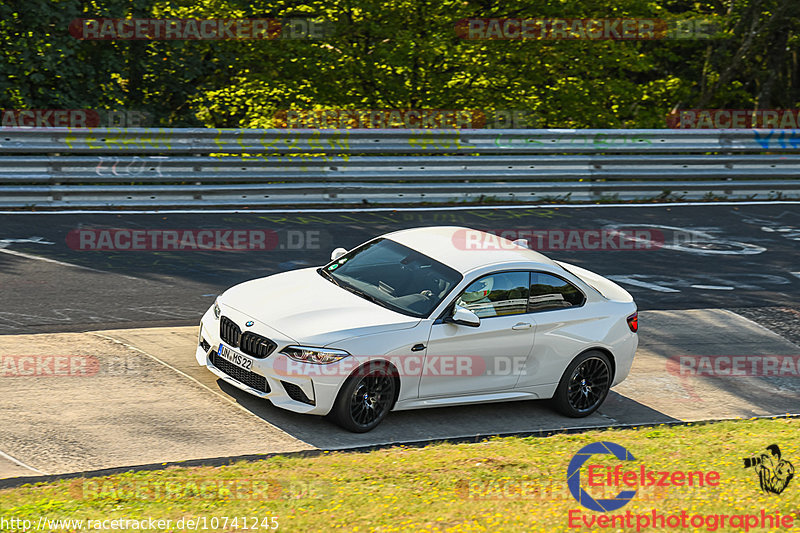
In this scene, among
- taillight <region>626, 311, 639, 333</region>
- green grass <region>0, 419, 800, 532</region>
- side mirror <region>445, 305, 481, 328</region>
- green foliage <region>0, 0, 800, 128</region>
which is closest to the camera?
green grass <region>0, 419, 800, 532</region>

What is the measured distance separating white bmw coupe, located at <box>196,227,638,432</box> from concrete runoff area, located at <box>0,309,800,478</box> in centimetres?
25

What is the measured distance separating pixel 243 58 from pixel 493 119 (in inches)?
202

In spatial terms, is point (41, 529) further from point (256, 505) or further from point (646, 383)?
point (646, 383)

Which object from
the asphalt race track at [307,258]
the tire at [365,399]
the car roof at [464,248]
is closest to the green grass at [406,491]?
the tire at [365,399]

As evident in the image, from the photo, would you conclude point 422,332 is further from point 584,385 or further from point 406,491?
point 406,491

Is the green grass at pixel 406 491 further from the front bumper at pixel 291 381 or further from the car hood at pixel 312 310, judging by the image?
the car hood at pixel 312 310

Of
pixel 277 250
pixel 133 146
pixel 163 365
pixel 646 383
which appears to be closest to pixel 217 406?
pixel 163 365

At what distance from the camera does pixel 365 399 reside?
821cm

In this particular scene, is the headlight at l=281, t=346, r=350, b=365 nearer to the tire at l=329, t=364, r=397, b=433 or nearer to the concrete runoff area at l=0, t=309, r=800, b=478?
the tire at l=329, t=364, r=397, b=433

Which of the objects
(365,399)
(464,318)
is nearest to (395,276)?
(464,318)

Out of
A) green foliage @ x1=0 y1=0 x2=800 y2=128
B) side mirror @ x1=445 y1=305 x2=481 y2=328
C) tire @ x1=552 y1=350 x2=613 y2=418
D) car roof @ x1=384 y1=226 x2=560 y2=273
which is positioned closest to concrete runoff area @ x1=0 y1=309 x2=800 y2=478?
tire @ x1=552 y1=350 x2=613 y2=418

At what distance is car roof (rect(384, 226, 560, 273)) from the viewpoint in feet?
29.7

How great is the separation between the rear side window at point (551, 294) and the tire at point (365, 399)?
5.47 feet

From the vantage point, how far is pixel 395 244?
31.2ft
